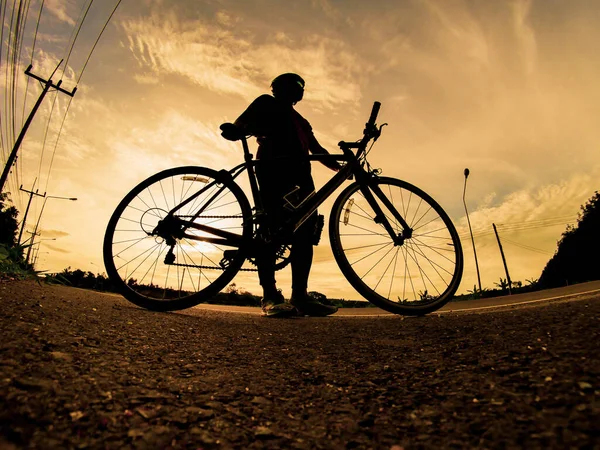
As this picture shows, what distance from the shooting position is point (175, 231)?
3.15 meters

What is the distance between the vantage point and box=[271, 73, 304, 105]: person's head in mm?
3889

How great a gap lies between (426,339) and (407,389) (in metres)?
0.78

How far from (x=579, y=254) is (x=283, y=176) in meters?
34.2

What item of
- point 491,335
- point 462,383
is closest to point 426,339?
point 491,335

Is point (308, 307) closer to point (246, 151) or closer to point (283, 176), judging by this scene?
point (283, 176)

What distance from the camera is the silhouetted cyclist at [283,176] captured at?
332 centimetres

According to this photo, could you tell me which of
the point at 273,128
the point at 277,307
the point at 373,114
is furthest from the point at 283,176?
the point at 277,307

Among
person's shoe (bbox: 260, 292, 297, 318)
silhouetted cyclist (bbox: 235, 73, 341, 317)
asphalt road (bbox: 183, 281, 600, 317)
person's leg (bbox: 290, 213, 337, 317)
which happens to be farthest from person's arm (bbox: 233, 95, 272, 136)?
asphalt road (bbox: 183, 281, 600, 317)

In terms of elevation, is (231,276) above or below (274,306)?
above

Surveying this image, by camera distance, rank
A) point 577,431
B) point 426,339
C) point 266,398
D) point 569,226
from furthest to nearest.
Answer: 1. point 569,226
2. point 426,339
3. point 266,398
4. point 577,431

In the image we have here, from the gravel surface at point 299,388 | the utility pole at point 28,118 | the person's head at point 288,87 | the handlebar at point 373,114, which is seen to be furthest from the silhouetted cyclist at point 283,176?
the utility pole at point 28,118

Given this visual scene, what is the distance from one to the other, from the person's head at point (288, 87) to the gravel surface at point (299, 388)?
2937 millimetres

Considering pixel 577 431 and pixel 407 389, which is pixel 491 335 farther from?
pixel 577 431

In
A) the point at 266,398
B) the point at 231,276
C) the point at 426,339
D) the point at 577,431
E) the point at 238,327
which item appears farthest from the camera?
the point at 231,276
